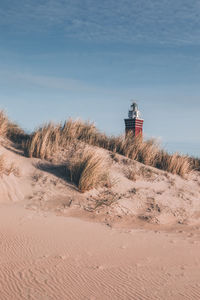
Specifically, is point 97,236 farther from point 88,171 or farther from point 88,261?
point 88,171

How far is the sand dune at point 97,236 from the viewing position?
9.42 ft

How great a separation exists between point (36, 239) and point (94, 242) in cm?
84

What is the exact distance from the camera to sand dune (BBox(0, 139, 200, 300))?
2.87 metres

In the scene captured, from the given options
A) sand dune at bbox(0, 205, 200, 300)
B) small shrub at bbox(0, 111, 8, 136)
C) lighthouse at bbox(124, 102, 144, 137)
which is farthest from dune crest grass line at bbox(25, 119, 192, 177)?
lighthouse at bbox(124, 102, 144, 137)

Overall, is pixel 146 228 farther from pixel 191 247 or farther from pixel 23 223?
pixel 23 223

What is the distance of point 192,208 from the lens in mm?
7848

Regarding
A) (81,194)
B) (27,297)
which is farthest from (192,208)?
(27,297)

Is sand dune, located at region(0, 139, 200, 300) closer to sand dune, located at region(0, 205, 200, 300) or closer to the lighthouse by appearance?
sand dune, located at region(0, 205, 200, 300)

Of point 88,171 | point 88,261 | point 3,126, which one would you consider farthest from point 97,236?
point 3,126

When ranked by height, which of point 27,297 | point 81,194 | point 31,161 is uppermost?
point 31,161

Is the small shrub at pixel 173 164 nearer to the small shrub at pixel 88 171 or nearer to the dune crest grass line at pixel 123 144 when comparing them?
the dune crest grass line at pixel 123 144

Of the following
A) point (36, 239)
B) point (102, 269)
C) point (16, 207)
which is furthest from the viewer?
point (16, 207)

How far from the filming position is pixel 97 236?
454 centimetres

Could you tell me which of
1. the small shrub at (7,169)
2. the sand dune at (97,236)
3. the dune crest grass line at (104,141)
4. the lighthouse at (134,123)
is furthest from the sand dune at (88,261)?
the lighthouse at (134,123)
